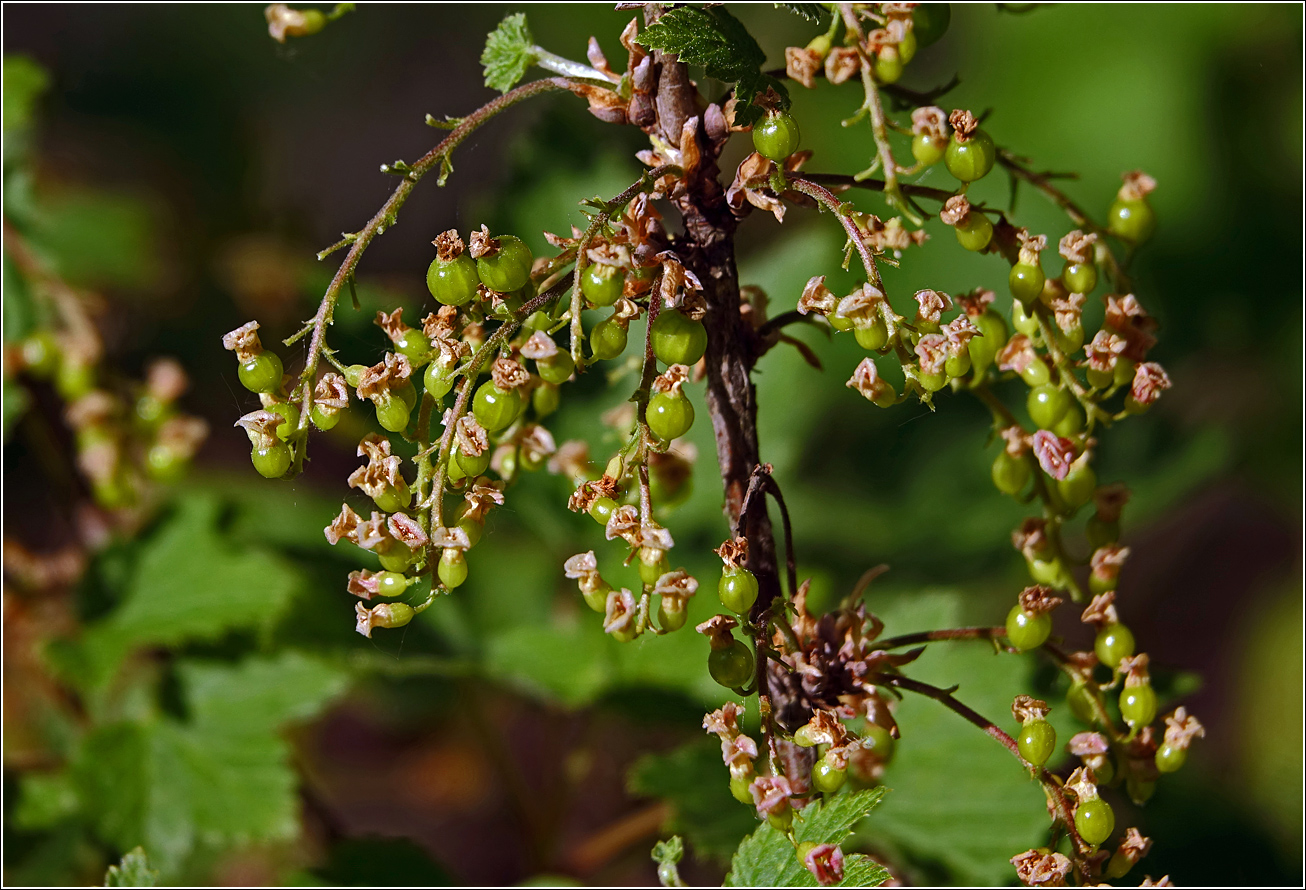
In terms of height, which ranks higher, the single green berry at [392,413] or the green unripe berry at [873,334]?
the green unripe berry at [873,334]

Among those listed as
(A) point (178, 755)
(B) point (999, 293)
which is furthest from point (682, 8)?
(B) point (999, 293)

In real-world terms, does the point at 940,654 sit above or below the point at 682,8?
below

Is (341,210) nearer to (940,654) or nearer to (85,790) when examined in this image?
(85,790)

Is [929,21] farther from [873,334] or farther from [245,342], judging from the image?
[245,342]

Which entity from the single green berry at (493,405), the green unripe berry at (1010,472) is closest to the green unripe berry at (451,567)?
the single green berry at (493,405)

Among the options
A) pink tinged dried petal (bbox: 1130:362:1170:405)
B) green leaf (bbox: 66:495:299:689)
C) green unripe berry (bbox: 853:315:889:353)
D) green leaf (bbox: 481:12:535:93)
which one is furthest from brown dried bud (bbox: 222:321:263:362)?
green leaf (bbox: 66:495:299:689)

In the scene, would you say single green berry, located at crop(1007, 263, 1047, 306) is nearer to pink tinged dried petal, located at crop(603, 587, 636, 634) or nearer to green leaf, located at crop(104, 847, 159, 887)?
pink tinged dried petal, located at crop(603, 587, 636, 634)

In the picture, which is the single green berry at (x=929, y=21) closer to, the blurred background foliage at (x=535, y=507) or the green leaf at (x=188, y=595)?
the blurred background foliage at (x=535, y=507)
